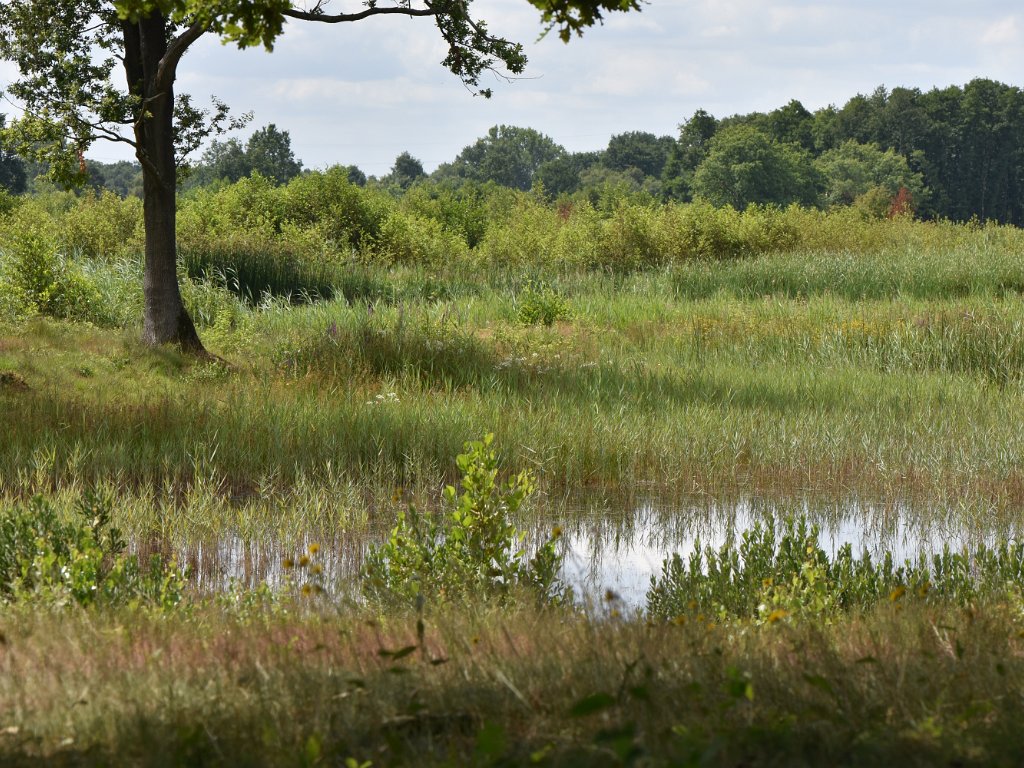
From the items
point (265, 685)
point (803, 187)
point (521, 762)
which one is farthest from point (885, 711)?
point (803, 187)

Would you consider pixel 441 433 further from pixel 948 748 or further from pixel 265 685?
pixel 948 748

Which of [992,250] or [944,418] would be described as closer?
[944,418]

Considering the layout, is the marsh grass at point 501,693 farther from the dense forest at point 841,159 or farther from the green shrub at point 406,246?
the dense forest at point 841,159

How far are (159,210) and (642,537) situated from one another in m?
9.92

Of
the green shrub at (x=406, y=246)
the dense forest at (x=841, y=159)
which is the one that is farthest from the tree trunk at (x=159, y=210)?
the dense forest at (x=841, y=159)

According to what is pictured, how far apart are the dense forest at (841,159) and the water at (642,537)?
193ft

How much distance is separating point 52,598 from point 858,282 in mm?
18373

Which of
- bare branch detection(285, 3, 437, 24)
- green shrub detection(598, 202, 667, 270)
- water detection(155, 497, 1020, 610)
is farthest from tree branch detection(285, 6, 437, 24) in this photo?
green shrub detection(598, 202, 667, 270)

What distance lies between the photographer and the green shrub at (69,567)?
15.3ft

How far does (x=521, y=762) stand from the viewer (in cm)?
272

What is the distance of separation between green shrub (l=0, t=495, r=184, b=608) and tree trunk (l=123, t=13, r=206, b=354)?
928 centimetres

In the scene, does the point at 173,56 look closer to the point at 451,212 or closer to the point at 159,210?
the point at 159,210

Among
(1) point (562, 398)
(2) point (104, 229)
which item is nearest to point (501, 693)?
(1) point (562, 398)

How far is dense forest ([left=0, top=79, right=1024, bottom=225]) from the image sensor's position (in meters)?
70.4
